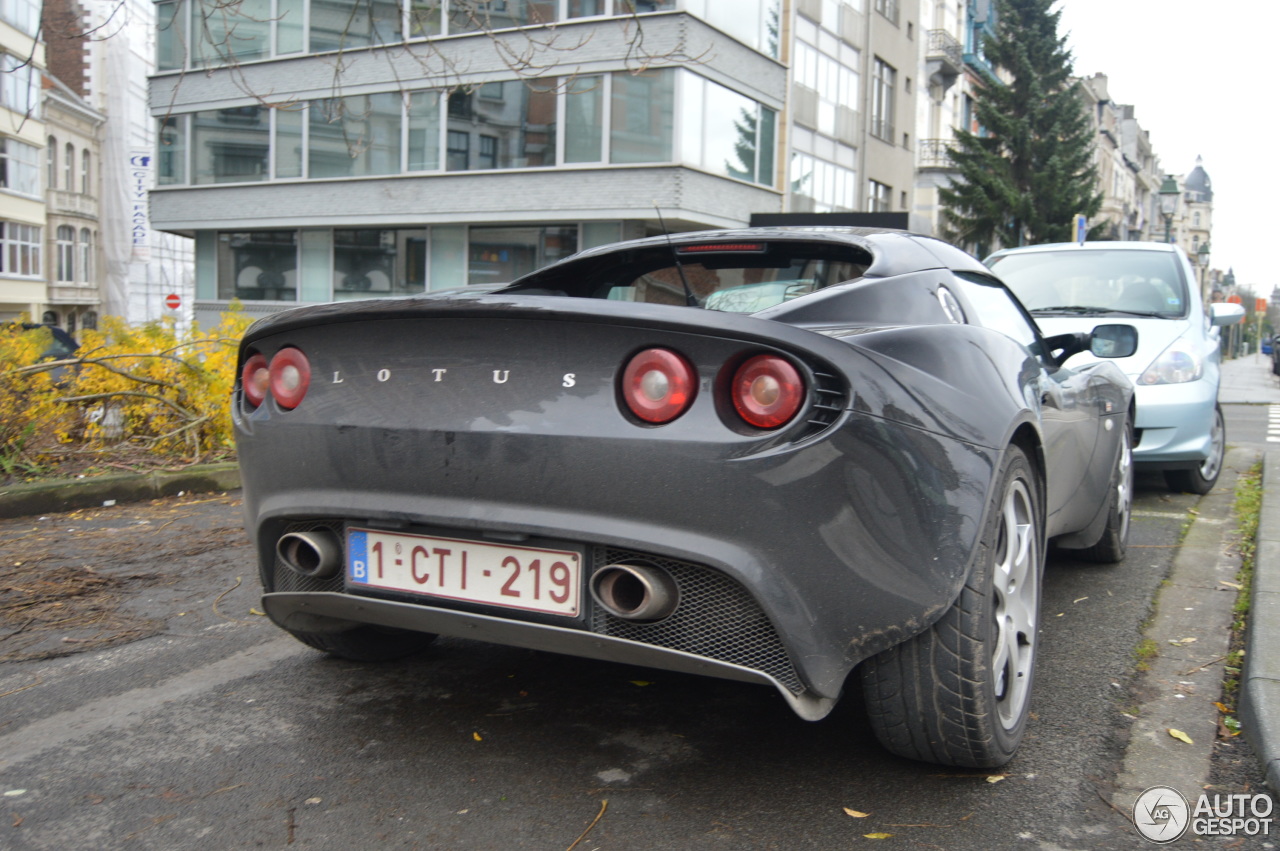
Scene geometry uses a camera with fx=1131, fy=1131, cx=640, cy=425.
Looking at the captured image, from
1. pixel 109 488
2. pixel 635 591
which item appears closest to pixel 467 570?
pixel 635 591

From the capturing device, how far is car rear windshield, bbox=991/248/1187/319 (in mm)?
7379

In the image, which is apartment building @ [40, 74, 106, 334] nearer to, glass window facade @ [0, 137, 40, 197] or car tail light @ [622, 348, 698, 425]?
glass window facade @ [0, 137, 40, 197]

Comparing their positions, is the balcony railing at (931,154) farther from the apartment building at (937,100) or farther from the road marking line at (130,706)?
the road marking line at (130,706)

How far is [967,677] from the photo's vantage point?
2412 mm

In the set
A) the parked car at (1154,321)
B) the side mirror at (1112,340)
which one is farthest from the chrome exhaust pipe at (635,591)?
the parked car at (1154,321)

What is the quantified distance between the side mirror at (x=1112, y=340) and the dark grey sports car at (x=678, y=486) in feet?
5.46

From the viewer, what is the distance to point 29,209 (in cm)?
4353

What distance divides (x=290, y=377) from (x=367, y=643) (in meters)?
0.98

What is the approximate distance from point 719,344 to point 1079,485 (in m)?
2.20

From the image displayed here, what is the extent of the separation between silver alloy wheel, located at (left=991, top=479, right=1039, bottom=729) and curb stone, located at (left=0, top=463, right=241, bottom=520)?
4028 millimetres

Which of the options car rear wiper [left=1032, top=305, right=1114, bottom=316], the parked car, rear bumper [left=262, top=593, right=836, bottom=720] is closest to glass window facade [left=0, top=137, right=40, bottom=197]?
the parked car

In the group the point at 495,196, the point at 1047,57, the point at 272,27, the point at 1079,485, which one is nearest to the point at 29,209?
the point at 272,27

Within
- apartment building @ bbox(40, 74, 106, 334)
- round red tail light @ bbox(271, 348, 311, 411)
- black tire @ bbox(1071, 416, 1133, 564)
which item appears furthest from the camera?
apartment building @ bbox(40, 74, 106, 334)

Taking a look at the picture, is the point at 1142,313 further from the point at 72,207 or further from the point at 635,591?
the point at 72,207
